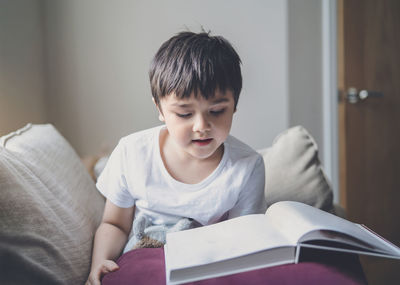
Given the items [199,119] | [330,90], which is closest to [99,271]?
[199,119]

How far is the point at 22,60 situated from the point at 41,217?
0.70 m

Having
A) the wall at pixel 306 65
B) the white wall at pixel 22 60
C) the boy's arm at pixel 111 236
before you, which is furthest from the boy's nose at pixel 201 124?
the wall at pixel 306 65

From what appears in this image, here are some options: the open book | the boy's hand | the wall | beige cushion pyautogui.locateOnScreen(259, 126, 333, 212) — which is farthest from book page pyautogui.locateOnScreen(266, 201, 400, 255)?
the wall

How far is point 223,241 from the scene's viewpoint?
547mm

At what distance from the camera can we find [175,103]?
68cm

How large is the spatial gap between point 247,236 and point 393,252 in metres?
0.21

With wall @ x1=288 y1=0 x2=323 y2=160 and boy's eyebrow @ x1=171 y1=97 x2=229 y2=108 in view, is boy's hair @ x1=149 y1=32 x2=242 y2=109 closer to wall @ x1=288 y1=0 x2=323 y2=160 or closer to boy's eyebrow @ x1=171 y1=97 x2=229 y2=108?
boy's eyebrow @ x1=171 y1=97 x2=229 y2=108

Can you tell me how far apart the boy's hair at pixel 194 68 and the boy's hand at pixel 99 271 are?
331 millimetres

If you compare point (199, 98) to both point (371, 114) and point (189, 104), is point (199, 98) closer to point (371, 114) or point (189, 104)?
point (189, 104)

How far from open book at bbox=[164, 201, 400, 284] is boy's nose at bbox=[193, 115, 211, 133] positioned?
0.20 meters

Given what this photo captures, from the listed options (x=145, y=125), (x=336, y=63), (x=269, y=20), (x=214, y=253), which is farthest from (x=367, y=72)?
(x=214, y=253)

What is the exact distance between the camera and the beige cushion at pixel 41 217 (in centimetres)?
57

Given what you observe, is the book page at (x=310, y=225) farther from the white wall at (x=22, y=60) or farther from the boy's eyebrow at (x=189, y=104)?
the white wall at (x=22, y=60)

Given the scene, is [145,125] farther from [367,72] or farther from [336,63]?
[367,72]
